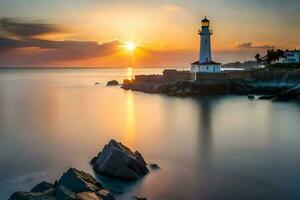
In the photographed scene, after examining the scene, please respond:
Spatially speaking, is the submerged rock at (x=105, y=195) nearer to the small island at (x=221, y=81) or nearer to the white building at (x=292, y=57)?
the small island at (x=221, y=81)

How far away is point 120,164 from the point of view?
1505 cm

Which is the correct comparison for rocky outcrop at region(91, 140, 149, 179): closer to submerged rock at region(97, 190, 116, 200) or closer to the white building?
submerged rock at region(97, 190, 116, 200)

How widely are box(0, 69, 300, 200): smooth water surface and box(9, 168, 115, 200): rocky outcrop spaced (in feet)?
4.89

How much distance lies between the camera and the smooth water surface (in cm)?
1440

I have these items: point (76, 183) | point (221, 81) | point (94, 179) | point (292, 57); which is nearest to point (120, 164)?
point (94, 179)

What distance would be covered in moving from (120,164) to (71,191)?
393 cm

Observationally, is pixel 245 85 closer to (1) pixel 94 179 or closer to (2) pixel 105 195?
(1) pixel 94 179

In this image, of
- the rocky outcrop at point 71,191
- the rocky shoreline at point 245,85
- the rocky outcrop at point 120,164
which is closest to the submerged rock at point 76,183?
the rocky outcrop at point 71,191

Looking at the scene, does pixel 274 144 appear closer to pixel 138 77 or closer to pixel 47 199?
pixel 47 199

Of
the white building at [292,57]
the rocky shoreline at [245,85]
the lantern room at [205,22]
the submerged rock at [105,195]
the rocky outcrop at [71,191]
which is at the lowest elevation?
the submerged rock at [105,195]

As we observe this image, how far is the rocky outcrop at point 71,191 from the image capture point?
10648mm

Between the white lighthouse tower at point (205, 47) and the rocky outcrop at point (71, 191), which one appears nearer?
the rocky outcrop at point (71, 191)

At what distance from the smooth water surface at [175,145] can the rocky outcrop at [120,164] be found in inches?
20.2

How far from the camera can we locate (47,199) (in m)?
10.7
